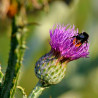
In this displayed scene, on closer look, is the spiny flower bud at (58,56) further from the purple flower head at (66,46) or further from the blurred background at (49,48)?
the blurred background at (49,48)

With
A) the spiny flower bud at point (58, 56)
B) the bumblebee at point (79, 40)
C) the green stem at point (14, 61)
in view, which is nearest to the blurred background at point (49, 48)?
the spiny flower bud at point (58, 56)

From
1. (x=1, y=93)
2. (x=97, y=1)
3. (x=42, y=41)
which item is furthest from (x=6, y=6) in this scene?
(x=1, y=93)

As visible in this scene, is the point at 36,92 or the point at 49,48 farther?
the point at 49,48

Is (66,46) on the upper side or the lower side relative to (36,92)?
upper

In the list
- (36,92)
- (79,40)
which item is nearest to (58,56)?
(79,40)

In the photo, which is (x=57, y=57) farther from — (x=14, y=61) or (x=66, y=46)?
(x=14, y=61)
